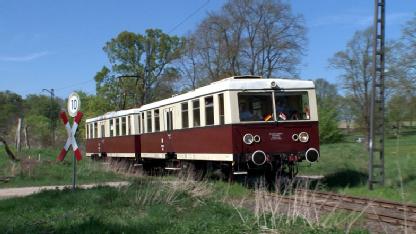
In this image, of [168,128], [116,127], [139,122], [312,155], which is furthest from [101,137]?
[312,155]

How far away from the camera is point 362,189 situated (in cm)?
1627

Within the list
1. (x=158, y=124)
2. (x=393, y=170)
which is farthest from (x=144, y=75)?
(x=393, y=170)

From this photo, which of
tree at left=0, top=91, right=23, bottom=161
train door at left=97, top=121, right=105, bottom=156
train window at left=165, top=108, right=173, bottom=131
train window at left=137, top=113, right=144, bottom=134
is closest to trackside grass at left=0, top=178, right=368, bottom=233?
train window at left=165, top=108, right=173, bottom=131

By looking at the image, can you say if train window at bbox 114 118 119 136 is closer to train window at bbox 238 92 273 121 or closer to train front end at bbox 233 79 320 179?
train front end at bbox 233 79 320 179

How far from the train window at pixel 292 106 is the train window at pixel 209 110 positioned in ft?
6.29

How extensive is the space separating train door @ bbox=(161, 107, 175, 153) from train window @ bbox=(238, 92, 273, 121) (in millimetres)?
5383

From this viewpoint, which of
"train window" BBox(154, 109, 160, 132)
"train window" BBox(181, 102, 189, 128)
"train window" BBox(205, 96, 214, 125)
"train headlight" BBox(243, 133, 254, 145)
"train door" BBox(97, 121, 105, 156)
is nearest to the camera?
"train headlight" BBox(243, 133, 254, 145)

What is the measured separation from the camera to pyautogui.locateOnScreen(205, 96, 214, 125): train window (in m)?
17.0

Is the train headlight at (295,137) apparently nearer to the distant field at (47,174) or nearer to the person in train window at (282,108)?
the person in train window at (282,108)

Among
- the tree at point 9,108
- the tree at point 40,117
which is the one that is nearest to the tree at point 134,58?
the tree at point 40,117

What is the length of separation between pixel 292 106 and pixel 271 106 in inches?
27.1

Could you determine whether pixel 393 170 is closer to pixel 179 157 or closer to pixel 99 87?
pixel 179 157

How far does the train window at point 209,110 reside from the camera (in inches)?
671

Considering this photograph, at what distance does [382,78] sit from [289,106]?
2697 mm
